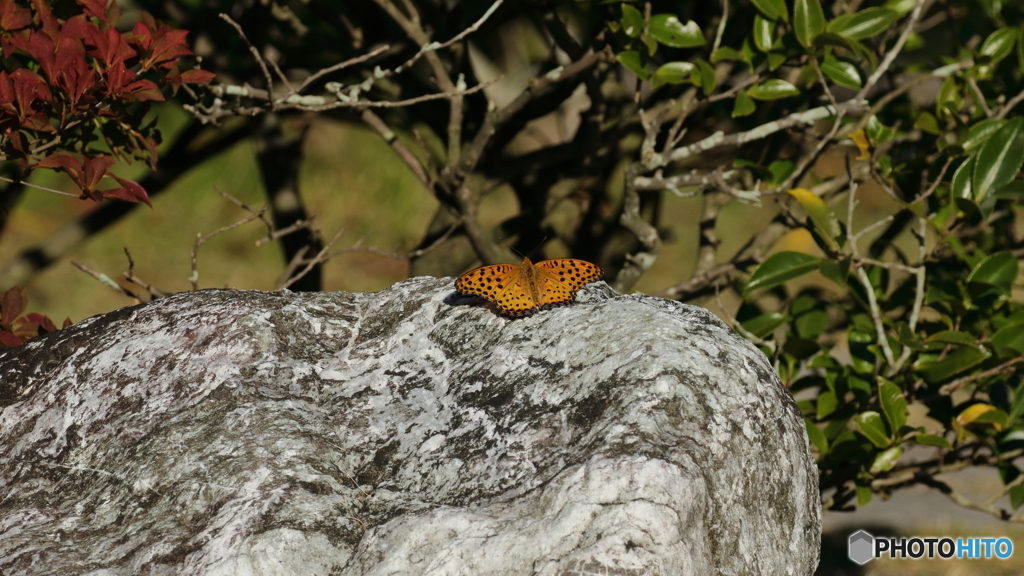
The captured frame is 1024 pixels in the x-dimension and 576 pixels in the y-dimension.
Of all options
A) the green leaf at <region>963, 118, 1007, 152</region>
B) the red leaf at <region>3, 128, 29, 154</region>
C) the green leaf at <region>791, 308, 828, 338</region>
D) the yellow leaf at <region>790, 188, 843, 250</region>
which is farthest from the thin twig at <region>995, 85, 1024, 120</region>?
the red leaf at <region>3, 128, 29, 154</region>

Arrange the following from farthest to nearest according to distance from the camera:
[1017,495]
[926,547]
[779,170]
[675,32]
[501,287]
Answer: [926,547] → [779,170] → [1017,495] → [675,32] → [501,287]

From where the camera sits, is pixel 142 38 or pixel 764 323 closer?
pixel 142 38

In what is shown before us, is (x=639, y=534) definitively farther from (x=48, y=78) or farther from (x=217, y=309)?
(x=48, y=78)

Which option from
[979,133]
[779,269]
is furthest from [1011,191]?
[779,269]

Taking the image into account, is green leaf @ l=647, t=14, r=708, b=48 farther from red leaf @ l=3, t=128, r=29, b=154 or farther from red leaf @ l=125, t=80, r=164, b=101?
red leaf @ l=3, t=128, r=29, b=154

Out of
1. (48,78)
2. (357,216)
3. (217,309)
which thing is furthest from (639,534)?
(357,216)

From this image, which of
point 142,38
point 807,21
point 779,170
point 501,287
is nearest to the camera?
point 501,287

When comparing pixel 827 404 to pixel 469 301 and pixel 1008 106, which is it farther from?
pixel 469 301
